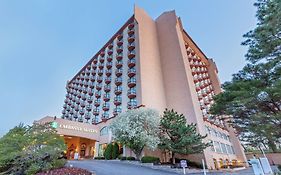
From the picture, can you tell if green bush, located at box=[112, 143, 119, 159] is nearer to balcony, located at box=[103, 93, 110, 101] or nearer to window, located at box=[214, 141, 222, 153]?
balcony, located at box=[103, 93, 110, 101]

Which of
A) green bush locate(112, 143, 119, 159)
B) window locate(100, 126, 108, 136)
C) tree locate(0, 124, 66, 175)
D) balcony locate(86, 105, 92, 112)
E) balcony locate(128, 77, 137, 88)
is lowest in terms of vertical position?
tree locate(0, 124, 66, 175)

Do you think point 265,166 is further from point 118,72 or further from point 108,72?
point 108,72

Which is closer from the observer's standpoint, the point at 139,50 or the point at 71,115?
the point at 139,50

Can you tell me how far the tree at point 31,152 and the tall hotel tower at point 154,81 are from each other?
1681 centimetres

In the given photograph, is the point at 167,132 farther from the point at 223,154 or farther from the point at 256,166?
the point at 223,154

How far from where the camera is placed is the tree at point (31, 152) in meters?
11.9

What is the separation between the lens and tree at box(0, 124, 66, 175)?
11.9m

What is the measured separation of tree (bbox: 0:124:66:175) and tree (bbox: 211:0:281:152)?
13633 mm

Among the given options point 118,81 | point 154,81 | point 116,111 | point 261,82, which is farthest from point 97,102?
point 261,82

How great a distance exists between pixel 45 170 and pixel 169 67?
28.9 m

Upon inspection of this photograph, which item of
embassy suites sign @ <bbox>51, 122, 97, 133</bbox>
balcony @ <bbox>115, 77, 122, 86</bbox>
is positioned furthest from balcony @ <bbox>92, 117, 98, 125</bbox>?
balcony @ <bbox>115, 77, 122, 86</bbox>

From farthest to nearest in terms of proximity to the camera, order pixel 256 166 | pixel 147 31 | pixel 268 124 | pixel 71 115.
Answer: pixel 71 115 < pixel 147 31 < pixel 256 166 < pixel 268 124

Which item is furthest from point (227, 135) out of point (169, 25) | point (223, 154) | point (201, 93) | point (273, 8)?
point (273, 8)

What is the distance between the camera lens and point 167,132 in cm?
2212
